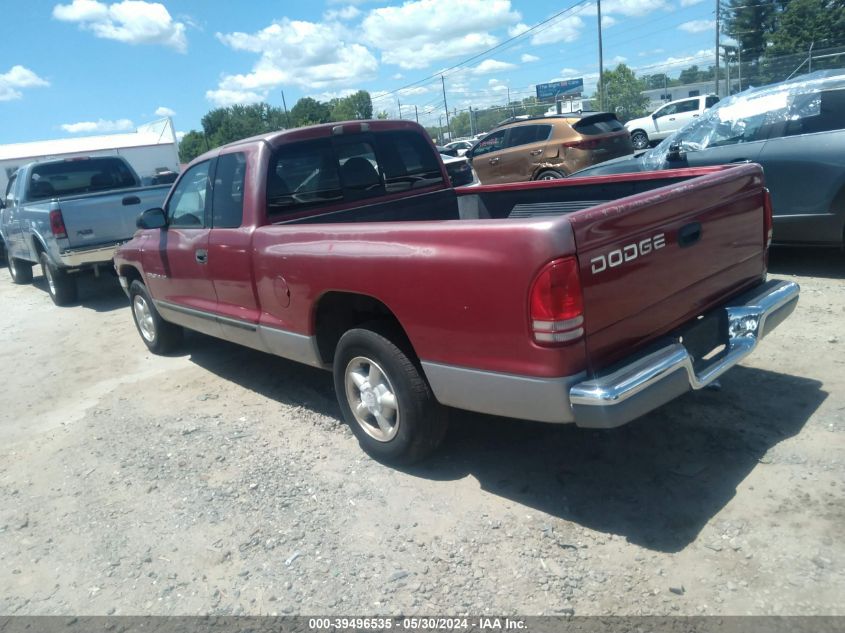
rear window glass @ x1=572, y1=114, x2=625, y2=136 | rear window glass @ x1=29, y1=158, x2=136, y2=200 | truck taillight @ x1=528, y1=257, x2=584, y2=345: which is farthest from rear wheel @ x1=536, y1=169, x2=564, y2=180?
truck taillight @ x1=528, y1=257, x2=584, y2=345

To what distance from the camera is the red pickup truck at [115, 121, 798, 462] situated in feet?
9.36

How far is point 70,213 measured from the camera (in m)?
8.97

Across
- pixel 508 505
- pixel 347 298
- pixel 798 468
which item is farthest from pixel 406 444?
pixel 798 468

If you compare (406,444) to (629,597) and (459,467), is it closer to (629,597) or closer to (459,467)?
(459,467)

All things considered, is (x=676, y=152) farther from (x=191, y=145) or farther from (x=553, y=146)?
(x=191, y=145)

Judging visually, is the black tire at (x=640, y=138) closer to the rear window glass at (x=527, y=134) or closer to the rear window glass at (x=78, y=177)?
the rear window glass at (x=527, y=134)

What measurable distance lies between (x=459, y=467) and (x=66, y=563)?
209 centimetres

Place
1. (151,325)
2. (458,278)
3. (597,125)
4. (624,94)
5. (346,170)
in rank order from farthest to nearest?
(624,94)
(597,125)
(151,325)
(346,170)
(458,278)

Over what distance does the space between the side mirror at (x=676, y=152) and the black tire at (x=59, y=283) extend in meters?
8.06

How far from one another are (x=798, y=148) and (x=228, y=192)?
517cm

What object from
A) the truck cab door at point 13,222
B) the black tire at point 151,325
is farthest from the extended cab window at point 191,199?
the truck cab door at point 13,222

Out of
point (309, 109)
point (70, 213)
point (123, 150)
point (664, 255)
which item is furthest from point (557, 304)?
point (309, 109)

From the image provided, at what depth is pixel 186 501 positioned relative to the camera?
3920mm

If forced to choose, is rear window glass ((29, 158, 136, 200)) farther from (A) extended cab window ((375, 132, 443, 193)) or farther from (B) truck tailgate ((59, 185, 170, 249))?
(A) extended cab window ((375, 132, 443, 193))
